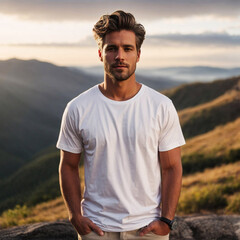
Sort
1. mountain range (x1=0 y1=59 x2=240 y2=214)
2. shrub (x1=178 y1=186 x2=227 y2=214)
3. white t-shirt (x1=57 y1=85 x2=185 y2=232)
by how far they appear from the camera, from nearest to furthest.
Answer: white t-shirt (x1=57 y1=85 x2=185 y2=232), shrub (x1=178 y1=186 x2=227 y2=214), mountain range (x1=0 y1=59 x2=240 y2=214)

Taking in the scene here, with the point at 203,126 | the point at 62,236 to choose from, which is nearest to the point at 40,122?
the point at 203,126

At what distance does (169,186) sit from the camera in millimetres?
3389

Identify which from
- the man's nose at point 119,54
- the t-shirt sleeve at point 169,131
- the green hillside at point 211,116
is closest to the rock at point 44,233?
the t-shirt sleeve at point 169,131

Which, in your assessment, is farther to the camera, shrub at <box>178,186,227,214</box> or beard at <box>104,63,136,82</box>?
shrub at <box>178,186,227,214</box>

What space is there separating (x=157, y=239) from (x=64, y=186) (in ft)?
3.09

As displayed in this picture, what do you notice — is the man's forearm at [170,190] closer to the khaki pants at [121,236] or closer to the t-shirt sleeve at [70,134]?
the khaki pants at [121,236]

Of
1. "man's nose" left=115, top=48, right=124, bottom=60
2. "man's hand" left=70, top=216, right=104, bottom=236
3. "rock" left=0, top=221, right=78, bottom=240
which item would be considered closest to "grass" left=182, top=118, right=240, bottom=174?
"rock" left=0, top=221, right=78, bottom=240

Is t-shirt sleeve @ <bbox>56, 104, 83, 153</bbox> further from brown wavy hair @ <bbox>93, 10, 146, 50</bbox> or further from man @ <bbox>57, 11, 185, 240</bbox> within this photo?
brown wavy hair @ <bbox>93, 10, 146, 50</bbox>

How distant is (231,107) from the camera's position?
41.2m

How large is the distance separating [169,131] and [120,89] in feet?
1.80

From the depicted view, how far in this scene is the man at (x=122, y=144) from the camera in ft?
10.5

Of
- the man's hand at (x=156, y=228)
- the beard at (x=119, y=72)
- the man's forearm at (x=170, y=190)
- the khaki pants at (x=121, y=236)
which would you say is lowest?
the khaki pants at (x=121, y=236)

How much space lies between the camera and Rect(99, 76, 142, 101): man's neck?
3.33 metres

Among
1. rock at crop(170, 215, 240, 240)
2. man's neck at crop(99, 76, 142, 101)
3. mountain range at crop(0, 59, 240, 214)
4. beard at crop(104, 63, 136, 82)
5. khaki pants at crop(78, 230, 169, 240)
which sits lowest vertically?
mountain range at crop(0, 59, 240, 214)
